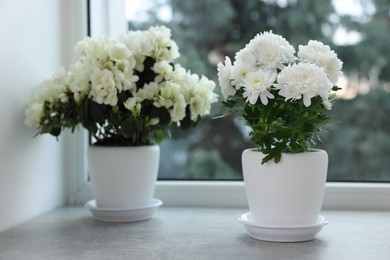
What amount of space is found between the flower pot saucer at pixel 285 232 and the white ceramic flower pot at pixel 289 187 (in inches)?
0.4

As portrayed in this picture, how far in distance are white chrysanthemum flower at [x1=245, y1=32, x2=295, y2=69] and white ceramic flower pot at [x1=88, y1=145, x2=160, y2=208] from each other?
40cm

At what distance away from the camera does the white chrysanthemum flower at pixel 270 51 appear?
3.66 feet

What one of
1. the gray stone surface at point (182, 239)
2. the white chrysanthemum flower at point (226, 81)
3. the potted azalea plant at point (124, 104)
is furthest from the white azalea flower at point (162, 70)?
the gray stone surface at point (182, 239)

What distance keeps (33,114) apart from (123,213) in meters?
0.31

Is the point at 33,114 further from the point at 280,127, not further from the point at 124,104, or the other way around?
the point at 280,127

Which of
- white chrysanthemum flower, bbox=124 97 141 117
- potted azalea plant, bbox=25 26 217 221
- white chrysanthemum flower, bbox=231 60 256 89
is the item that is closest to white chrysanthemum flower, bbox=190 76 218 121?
potted azalea plant, bbox=25 26 217 221

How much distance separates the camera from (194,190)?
157 centimetres

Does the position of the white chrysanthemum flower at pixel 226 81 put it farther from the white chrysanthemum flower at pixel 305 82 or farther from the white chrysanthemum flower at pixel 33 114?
the white chrysanthemum flower at pixel 33 114

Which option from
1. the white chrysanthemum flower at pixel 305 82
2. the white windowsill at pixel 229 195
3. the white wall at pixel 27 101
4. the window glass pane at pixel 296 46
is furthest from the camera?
the window glass pane at pixel 296 46

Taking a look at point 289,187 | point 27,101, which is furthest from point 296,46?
point 27,101

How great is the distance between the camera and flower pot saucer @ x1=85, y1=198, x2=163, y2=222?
1.36 metres

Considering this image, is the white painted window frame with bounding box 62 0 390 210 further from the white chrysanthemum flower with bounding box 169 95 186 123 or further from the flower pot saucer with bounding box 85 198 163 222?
the white chrysanthemum flower with bounding box 169 95 186 123

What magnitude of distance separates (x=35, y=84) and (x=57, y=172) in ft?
0.86

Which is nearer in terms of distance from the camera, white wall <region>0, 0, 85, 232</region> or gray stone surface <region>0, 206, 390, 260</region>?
gray stone surface <region>0, 206, 390, 260</region>
